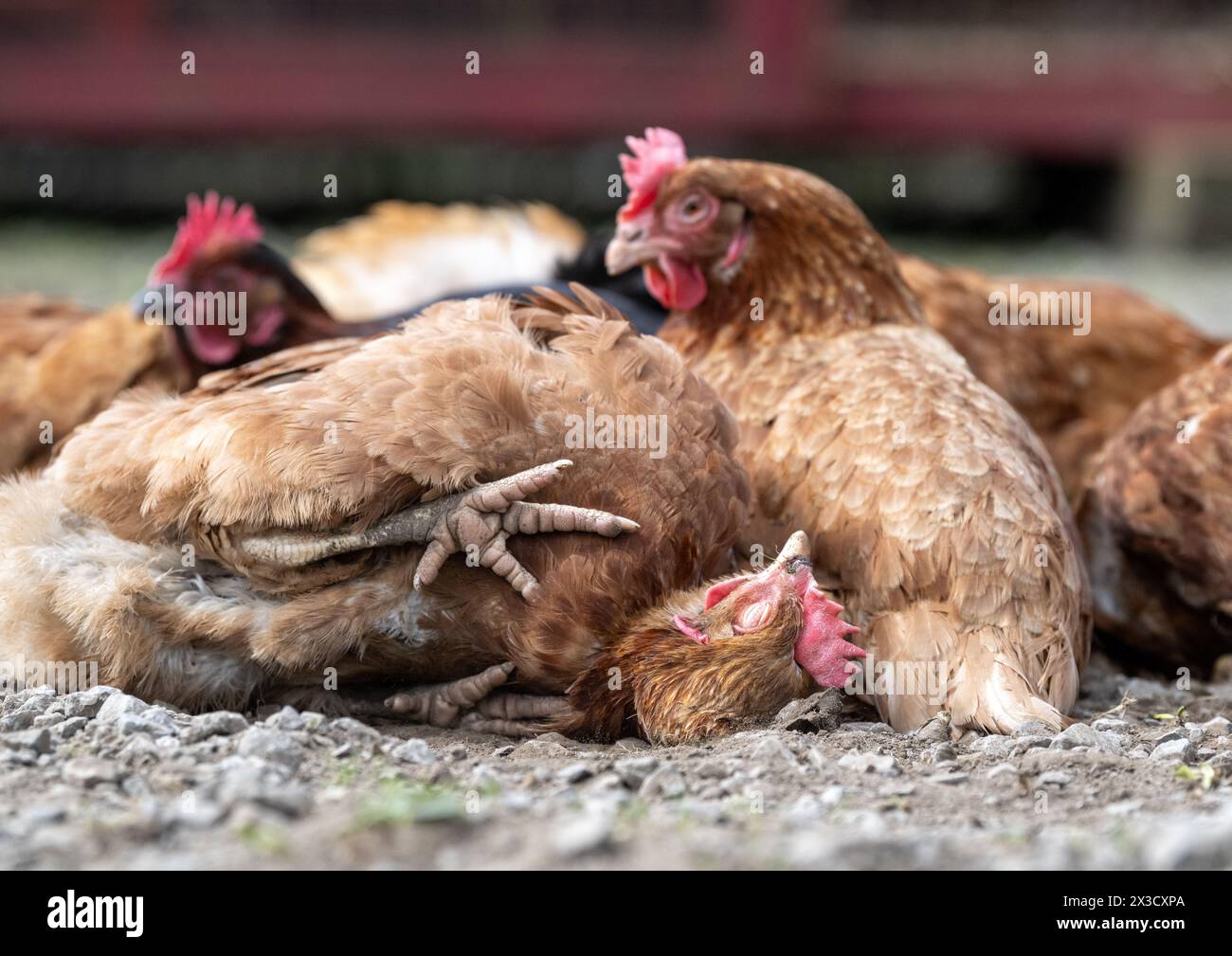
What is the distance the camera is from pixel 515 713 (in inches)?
135

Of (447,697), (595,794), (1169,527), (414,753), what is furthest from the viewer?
(1169,527)

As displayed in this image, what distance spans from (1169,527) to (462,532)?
2.14 meters

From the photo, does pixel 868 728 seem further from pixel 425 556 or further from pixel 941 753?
pixel 425 556

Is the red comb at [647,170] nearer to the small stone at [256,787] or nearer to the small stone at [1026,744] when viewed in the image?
the small stone at [1026,744]

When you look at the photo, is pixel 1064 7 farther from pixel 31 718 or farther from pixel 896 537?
pixel 31 718

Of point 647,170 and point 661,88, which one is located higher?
point 661,88

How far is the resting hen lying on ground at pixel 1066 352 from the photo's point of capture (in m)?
5.12

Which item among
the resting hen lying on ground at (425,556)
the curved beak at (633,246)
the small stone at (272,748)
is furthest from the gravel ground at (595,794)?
the curved beak at (633,246)

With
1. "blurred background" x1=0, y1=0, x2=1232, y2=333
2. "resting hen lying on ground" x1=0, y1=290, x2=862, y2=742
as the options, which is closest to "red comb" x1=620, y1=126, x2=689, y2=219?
"resting hen lying on ground" x1=0, y1=290, x2=862, y2=742

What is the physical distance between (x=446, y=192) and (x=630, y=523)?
388 inches

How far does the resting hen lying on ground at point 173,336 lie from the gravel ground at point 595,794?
1954 mm

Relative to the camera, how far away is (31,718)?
3131 millimetres

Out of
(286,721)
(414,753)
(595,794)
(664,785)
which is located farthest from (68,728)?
(664,785)
